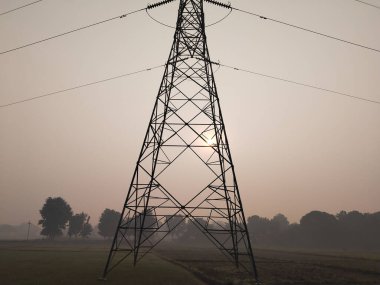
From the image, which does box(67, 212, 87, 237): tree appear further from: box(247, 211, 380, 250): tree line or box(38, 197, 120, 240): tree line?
box(247, 211, 380, 250): tree line

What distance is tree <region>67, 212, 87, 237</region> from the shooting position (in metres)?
119

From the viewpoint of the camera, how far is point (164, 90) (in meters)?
20.6

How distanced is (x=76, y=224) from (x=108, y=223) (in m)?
13.1

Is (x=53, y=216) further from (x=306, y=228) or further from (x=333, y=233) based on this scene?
(x=333, y=233)

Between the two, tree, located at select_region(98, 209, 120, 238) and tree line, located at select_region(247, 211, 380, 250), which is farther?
tree, located at select_region(98, 209, 120, 238)

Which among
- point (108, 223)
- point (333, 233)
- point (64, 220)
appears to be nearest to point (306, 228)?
point (333, 233)

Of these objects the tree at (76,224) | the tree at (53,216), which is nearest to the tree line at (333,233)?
the tree at (76,224)

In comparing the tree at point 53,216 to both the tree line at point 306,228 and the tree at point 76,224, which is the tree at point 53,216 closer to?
the tree line at point 306,228

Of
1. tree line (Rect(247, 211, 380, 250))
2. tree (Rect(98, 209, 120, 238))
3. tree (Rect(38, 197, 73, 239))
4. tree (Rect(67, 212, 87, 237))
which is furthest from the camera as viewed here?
tree (Rect(67, 212, 87, 237))

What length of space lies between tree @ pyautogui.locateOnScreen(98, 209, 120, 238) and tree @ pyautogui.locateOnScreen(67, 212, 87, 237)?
842 cm

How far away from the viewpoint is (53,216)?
4178 inches

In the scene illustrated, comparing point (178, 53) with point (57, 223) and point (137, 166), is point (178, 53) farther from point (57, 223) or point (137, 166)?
point (57, 223)

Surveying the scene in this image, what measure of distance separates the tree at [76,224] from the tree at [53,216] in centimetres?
901

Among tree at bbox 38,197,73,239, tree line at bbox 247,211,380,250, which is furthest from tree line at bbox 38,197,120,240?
tree line at bbox 247,211,380,250
